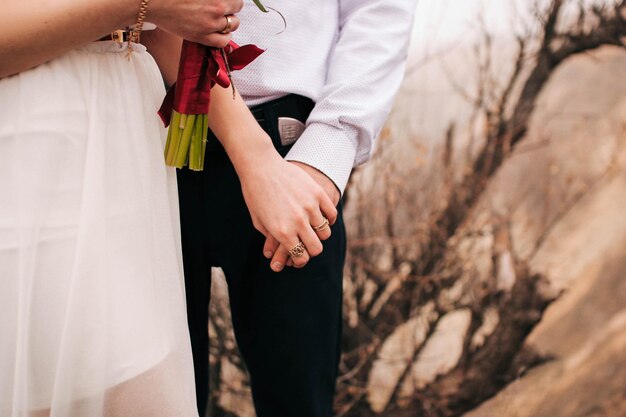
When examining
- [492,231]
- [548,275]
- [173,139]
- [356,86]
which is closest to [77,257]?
[173,139]

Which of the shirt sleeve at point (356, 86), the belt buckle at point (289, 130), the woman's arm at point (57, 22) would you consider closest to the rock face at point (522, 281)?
the shirt sleeve at point (356, 86)

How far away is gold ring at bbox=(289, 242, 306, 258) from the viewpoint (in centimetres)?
108

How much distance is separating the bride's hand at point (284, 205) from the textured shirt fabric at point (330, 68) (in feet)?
0.26

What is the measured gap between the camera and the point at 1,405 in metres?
0.88

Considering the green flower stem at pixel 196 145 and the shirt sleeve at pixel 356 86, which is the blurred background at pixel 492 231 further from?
the green flower stem at pixel 196 145

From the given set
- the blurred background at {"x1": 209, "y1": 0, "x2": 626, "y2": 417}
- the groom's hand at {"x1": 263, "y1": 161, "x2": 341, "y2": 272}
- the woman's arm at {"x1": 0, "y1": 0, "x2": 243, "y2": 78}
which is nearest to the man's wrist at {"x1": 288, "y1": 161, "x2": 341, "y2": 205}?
the groom's hand at {"x1": 263, "y1": 161, "x2": 341, "y2": 272}

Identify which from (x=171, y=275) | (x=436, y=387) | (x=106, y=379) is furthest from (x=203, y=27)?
(x=436, y=387)

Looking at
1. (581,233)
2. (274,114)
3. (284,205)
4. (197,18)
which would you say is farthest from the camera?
(581,233)

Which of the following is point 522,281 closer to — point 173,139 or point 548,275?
point 548,275

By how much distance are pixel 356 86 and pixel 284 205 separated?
299mm

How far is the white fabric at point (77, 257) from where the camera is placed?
2.83ft

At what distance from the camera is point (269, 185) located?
1071 millimetres

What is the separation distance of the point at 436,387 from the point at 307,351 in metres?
1.69

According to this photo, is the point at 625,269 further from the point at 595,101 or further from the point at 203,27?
the point at 203,27
